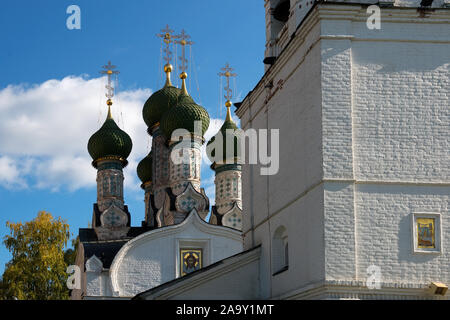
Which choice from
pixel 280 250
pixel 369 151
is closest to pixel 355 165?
pixel 369 151

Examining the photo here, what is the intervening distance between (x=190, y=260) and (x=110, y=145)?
609 cm

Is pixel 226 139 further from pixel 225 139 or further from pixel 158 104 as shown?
A: pixel 158 104

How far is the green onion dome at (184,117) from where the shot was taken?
26078 millimetres

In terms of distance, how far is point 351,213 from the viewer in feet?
37.3

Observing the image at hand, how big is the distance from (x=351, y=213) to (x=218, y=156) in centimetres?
1536

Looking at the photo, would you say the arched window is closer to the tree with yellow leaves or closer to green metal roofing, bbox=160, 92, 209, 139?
green metal roofing, bbox=160, 92, 209, 139

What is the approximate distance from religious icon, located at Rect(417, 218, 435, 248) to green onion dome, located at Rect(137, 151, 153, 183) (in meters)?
18.6

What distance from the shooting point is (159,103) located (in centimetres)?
2869

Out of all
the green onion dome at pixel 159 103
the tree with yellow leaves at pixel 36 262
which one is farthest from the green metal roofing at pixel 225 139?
the tree with yellow leaves at pixel 36 262

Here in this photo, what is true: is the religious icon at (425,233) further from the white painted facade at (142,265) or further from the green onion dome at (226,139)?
the green onion dome at (226,139)

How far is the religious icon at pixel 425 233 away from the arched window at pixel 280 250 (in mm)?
2188

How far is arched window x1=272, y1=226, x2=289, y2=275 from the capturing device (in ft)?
43.1

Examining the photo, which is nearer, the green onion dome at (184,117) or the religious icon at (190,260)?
the religious icon at (190,260)
